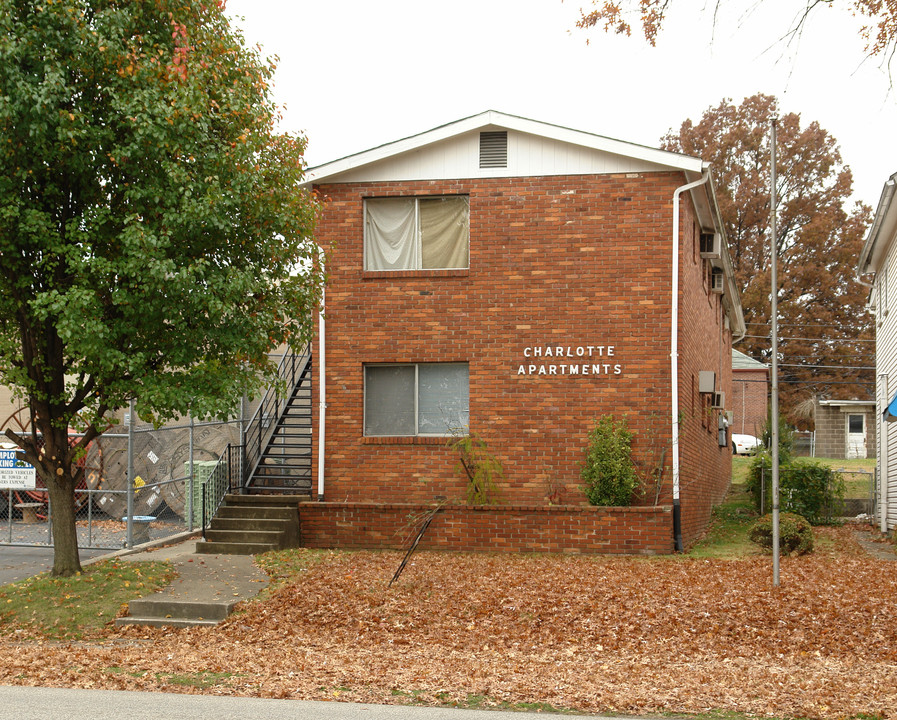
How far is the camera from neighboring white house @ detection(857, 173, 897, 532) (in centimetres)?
1973

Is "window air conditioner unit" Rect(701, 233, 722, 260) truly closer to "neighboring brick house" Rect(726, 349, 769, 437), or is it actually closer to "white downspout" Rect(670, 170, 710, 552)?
"white downspout" Rect(670, 170, 710, 552)

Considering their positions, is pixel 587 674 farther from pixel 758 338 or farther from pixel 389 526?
pixel 758 338

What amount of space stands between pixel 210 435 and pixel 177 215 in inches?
429

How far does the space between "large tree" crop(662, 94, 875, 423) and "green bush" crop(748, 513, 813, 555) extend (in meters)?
31.0

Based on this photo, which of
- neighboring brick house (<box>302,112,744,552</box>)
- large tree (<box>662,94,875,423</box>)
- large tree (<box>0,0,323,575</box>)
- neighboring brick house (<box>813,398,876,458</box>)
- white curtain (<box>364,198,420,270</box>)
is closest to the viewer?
large tree (<box>0,0,323,575</box>)

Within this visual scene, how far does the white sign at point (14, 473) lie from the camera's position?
54.3ft

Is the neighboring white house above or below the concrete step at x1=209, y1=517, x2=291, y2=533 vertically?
above

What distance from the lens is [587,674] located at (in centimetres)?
845

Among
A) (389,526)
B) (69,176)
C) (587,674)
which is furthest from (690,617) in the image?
(69,176)

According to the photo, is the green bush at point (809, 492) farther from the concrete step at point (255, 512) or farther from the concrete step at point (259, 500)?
the concrete step at point (255, 512)

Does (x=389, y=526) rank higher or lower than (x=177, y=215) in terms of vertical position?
lower

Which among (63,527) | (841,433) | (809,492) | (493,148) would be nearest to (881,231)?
(809,492)

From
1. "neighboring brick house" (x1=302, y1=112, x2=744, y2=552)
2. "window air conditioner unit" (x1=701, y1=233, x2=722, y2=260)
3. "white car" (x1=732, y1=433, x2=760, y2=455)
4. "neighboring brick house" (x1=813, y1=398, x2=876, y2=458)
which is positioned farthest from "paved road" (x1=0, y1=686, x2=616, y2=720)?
"white car" (x1=732, y1=433, x2=760, y2=455)

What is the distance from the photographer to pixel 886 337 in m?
22.6
